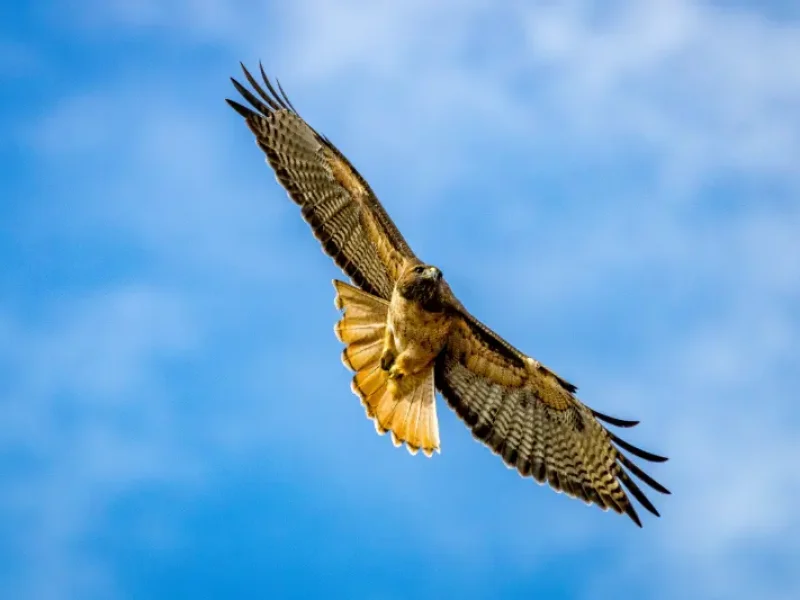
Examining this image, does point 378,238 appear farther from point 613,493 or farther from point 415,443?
point 613,493

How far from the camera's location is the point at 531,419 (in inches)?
350

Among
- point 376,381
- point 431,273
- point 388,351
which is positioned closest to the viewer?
point 431,273

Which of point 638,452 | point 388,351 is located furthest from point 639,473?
point 388,351

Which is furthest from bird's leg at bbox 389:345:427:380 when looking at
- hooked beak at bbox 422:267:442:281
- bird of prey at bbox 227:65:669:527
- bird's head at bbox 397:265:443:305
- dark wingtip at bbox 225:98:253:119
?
dark wingtip at bbox 225:98:253:119

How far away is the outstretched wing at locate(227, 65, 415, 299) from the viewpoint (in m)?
8.91

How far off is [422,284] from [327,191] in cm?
146

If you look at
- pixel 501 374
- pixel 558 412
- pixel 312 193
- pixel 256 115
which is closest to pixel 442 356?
pixel 501 374

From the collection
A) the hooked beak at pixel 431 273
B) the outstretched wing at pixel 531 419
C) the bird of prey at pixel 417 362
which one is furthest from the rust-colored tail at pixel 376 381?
the hooked beak at pixel 431 273

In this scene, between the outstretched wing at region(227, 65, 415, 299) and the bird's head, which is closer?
the bird's head

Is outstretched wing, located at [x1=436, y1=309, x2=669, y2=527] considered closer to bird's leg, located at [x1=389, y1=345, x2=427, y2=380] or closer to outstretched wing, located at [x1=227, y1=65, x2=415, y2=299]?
bird's leg, located at [x1=389, y1=345, x2=427, y2=380]

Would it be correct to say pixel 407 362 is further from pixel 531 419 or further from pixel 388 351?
pixel 531 419

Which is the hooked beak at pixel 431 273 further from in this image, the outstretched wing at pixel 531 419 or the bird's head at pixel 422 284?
the outstretched wing at pixel 531 419

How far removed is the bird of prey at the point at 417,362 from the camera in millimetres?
8656

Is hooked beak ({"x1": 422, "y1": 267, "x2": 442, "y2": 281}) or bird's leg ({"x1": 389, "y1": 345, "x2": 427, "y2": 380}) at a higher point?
→ hooked beak ({"x1": 422, "y1": 267, "x2": 442, "y2": 281})
